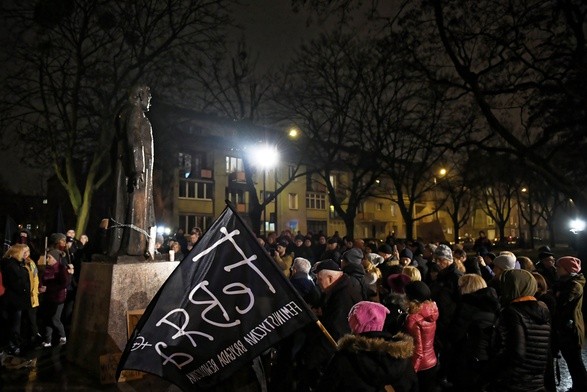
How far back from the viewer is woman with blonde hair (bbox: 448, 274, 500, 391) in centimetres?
489

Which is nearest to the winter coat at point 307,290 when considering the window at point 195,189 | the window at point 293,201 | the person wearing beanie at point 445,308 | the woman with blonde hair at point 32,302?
the person wearing beanie at point 445,308

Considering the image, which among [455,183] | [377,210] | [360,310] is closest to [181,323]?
[360,310]

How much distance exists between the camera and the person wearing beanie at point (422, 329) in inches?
205

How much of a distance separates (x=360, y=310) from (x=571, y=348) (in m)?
4.33

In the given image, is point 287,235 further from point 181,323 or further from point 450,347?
point 181,323

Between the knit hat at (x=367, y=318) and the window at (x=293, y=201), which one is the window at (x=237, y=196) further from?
the knit hat at (x=367, y=318)

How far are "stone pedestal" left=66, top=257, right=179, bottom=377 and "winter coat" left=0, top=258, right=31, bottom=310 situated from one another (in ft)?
7.93

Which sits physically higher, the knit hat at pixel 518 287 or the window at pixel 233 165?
the window at pixel 233 165

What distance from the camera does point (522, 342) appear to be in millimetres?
4137

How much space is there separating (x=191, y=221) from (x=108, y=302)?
43.3 metres

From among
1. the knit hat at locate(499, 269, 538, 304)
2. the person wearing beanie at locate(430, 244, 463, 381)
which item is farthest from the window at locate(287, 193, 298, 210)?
the knit hat at locate(499, 269, 538, 304)

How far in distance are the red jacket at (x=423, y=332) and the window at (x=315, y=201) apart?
53.9 m

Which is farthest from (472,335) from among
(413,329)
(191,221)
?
(191,221)

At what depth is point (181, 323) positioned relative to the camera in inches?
128
